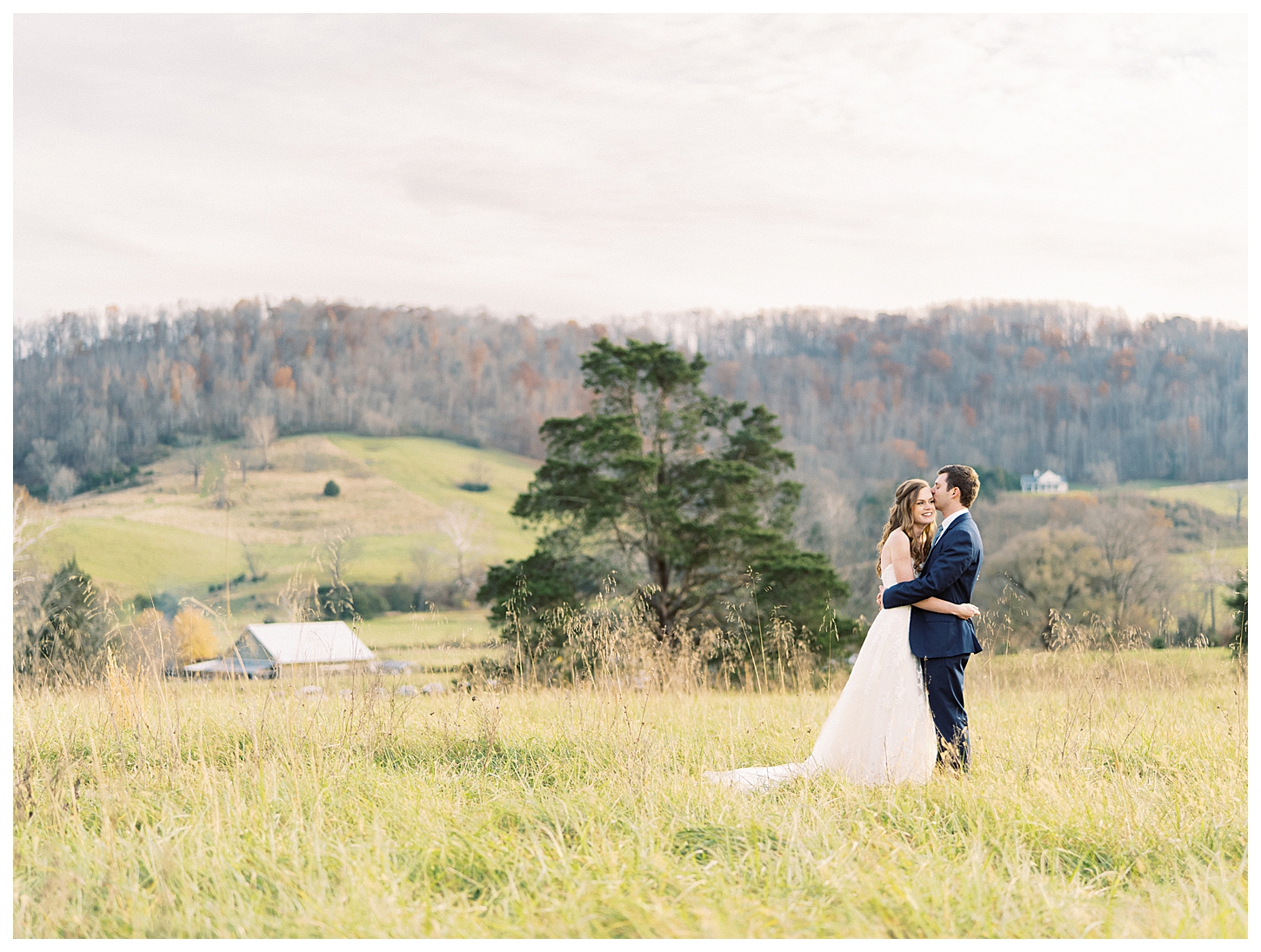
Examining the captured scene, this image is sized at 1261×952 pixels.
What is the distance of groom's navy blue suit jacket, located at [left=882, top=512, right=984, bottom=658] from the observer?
4.62 metres

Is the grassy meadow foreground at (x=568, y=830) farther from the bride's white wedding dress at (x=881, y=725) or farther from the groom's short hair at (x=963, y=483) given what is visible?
the groom's short hair at (x=963, y=483)

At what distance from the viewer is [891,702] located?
15.6ft

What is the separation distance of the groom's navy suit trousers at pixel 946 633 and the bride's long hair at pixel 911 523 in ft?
0.75

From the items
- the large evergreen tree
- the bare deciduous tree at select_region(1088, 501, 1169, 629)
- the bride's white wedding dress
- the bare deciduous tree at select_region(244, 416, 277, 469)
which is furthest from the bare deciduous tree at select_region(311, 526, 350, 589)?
the bare deciduous tree at select_region(244, 416, 277, 469)

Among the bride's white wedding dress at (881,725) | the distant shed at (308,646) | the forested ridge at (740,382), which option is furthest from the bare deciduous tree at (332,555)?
the forested ridge at (740,382)

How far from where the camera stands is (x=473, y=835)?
360cm

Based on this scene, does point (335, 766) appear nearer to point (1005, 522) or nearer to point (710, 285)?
point (1005, 522)

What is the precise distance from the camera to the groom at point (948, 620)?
4664 mm

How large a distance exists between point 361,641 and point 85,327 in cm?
7499

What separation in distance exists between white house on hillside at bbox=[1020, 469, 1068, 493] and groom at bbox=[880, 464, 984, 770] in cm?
5622

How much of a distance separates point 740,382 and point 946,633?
6305 cm

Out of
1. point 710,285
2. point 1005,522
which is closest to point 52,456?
point 710,285
